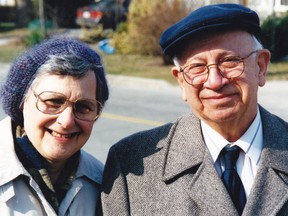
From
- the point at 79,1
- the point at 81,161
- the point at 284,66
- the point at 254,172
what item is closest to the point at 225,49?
the point at 254,172

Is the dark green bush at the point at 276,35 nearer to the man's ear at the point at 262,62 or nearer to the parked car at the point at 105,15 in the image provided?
the parked car at the point at 105,15

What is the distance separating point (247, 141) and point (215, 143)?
146mm

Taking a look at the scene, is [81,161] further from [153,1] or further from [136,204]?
[153,1]

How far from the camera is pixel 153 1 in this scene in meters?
17.0

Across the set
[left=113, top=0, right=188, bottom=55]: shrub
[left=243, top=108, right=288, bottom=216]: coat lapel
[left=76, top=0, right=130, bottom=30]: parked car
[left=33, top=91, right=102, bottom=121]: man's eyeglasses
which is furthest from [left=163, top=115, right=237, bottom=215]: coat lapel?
[left=76, top=0, right=130, bottom=30]: parked car

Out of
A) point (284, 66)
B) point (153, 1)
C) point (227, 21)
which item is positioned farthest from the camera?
point (153, 1)

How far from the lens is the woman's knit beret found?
2535 mm

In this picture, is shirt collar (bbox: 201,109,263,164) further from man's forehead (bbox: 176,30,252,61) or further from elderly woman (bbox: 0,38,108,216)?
elderly woman (bbox: 0,38,108,216)

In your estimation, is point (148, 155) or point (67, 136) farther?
point (148, 155)

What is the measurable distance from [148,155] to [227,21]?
76 cm

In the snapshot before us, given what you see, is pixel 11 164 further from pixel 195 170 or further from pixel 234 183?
pixel 234 183

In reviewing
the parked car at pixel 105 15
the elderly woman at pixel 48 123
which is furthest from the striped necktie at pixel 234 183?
the parked car at pixel 105 15

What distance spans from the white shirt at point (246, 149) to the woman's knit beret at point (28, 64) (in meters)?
0.61

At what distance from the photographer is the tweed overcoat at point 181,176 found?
2.46 m
